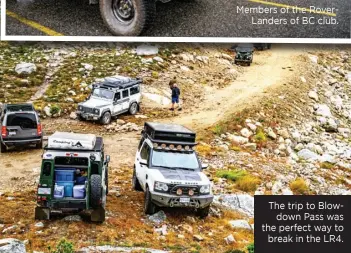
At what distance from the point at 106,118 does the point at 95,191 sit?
8.55 feet

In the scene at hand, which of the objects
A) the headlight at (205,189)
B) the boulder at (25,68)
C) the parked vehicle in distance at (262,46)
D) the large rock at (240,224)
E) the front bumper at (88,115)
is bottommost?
the large rock at (240,224)

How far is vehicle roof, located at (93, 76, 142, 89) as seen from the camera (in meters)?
10.0

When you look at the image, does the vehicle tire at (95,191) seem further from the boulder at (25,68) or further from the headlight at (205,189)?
the boulder at (25,68)

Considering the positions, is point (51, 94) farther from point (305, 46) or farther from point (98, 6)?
point (305, 46)

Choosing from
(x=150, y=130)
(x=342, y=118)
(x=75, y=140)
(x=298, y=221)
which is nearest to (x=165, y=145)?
(x=150, y=130)

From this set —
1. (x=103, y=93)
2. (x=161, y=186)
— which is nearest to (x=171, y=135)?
(x=161, y=186)

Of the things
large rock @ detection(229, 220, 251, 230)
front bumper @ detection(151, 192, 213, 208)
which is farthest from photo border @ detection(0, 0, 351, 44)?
large rock @ detection(229, 220, 251, 230)

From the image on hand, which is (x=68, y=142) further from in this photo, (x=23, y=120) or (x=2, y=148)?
(x=2, y=148)

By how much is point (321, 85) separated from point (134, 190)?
336 centimetres

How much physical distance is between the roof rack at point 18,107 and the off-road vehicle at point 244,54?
295cm

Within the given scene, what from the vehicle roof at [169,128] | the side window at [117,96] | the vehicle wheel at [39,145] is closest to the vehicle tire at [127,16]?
the vehicle roof at [169,128]

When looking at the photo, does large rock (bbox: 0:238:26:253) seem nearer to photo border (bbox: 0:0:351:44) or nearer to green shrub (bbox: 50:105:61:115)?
green shrub (bbox: 50:105:61:115)

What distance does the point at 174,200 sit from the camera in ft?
26.2

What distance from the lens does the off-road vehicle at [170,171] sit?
8016 mm
